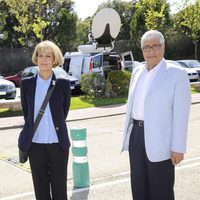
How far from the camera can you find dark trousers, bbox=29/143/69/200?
4.09 m

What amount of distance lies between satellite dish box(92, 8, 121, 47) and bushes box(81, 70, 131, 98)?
→ 259 centimetres

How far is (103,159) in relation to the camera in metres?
7.78

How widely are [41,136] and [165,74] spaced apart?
1296mm

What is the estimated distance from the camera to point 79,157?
19.6 ft

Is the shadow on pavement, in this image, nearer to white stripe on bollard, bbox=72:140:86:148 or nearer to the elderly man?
white stripe on bollard, bbox=72:140:86:148

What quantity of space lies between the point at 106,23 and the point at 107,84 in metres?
3.36

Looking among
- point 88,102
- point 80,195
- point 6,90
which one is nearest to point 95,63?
point 88,102

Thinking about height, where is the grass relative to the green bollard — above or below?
below

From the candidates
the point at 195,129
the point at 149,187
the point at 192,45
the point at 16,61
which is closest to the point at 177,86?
the point at 149,187

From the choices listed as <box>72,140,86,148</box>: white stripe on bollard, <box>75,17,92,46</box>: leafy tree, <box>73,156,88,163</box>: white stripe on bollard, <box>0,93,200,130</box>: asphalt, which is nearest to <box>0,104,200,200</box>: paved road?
<box>73,156,88,163</box>: white stripe on bollard

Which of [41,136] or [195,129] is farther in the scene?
[195,129]

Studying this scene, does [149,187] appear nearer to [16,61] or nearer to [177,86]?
[177,86]

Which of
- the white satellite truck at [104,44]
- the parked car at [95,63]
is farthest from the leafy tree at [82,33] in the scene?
the white satellite truck at [104,44]

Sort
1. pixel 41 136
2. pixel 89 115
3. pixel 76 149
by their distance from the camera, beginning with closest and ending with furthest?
pixel 41 136 < pixel 76 149 < pixel 89 115
